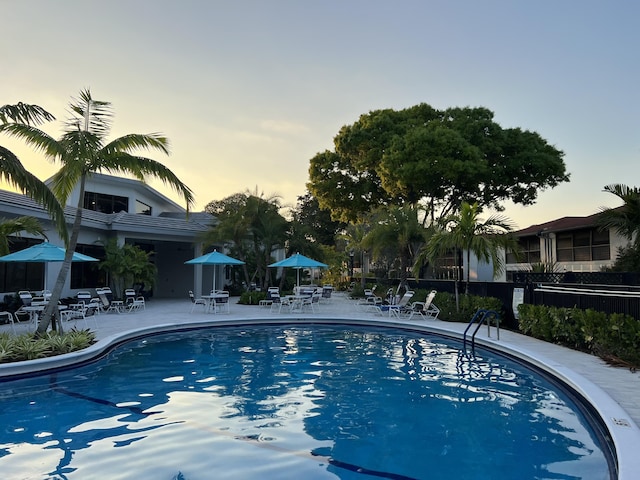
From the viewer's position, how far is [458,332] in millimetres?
12391

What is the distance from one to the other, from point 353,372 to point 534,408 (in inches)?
132

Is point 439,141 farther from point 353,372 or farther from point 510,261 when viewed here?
point 353,372

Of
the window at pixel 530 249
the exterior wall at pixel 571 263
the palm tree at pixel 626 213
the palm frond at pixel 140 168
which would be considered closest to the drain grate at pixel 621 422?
the palm frond at pixel 140 168

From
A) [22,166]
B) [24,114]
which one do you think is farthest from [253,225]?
[22,166]

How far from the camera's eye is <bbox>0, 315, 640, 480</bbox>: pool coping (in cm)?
430

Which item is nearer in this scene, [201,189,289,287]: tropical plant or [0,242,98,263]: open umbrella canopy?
[0,242,98,263]: open umbrella canopy

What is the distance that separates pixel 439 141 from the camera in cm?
2228

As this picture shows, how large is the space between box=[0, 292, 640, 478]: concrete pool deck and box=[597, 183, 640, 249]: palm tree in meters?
5.62

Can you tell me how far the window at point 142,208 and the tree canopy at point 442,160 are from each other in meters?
11.1

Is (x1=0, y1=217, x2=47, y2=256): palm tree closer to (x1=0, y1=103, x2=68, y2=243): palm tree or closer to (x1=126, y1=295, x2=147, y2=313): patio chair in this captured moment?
(x1=0, y1=103, x2=68, y2=243): palm tree

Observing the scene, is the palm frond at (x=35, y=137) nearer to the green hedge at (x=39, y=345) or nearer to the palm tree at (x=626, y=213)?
the green hedge at (x=39, y=345)

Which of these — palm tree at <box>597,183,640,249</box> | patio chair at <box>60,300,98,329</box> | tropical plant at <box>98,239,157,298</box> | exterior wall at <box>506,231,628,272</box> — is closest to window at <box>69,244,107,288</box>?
tropical plant at <box>98,239,157,298</box>

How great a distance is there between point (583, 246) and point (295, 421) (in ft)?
71.1

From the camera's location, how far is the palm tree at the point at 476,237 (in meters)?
14.6
